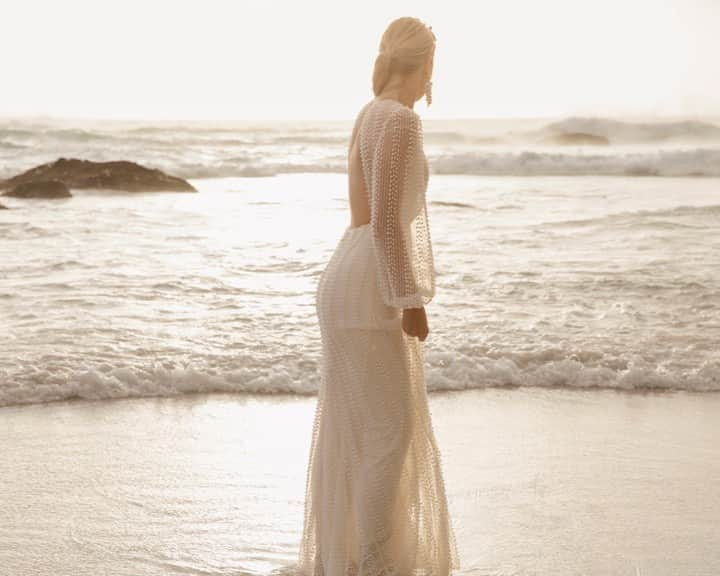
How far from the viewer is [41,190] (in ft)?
54.6

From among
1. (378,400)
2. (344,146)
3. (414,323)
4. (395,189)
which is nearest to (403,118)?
(395,189)

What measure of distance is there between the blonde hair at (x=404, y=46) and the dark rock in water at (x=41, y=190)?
1427 cm

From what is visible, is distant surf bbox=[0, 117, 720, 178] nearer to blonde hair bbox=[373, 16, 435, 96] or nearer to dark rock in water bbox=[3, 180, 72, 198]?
dark rock in water bbox=[3, 180, 72, 198]

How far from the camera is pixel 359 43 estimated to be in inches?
1249

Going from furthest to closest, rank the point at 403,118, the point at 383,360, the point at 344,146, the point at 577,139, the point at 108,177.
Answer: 1. the point at 577,139
2. the point at 344,146
3. the point at 108,177
4. the point at 383,360
5. the point at 403,118

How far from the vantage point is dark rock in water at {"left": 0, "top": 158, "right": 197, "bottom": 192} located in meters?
17.9

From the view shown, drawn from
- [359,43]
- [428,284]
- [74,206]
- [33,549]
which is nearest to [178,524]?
[33,549]

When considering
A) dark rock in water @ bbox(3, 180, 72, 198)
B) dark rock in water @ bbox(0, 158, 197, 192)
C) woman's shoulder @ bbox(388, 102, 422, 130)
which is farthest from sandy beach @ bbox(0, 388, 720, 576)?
dark rock in water @ bbox(0, 158, 197, 192)

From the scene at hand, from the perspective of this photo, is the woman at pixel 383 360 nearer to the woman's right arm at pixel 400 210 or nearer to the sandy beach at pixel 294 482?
the woman's right arm at pixel 400 210

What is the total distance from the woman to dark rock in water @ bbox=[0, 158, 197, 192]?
15194mm

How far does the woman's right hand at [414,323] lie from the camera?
3.12 meters

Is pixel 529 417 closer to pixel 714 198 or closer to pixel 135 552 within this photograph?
pixel 135 552

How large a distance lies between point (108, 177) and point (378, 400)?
51.0 feet

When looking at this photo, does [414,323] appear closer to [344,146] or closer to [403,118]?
[403,118]
